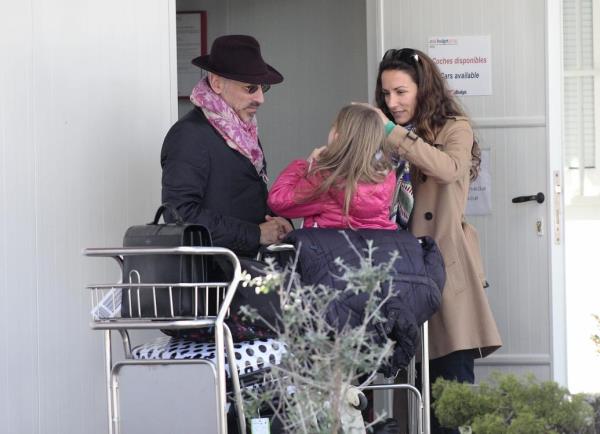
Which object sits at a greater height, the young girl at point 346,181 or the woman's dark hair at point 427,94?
Answer: the woman's dark hair at point 427,94

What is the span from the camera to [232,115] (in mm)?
4207

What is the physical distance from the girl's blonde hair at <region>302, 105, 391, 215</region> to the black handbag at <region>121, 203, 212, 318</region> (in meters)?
0.60

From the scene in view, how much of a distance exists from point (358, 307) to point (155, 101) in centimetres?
164

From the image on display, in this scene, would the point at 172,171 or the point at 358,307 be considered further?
the point at 172,171

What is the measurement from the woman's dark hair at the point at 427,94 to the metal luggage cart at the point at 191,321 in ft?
4.32

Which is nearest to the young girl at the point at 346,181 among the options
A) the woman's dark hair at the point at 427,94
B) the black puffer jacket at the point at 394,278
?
the black puffer jacket at the point at 394,278

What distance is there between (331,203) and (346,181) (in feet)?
0.36

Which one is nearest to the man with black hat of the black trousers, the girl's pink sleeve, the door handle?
the girl's pink sleeve

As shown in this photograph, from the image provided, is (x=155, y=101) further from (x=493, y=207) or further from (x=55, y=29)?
(x=493, y=207)

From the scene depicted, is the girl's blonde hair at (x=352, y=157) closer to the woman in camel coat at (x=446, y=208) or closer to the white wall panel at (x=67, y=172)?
the woman in camel coat at (x=446, y=208)

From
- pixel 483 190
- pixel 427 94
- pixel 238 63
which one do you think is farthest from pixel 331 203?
pixel 483 190

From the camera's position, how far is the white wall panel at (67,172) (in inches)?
157

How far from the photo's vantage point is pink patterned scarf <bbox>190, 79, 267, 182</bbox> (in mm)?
4164

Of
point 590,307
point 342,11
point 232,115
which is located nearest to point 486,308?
point 232,115
